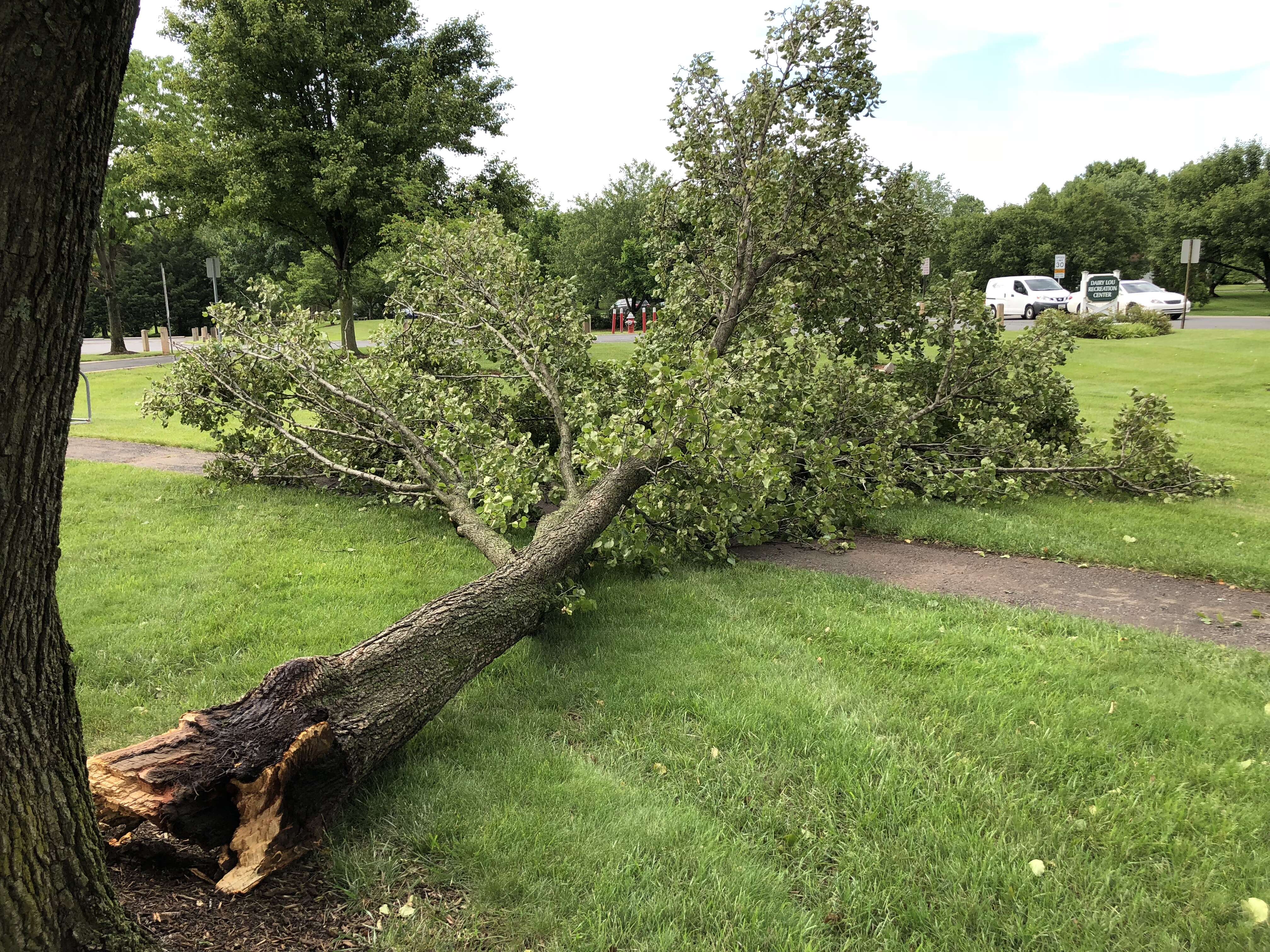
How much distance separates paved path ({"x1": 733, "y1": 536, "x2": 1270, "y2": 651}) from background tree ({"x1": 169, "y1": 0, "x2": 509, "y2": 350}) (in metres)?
14.3

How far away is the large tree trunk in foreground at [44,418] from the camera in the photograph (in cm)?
160

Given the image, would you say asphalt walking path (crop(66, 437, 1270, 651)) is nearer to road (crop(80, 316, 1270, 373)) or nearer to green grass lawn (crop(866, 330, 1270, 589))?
green grass lawn (crop(866, 330, 1270, 589))

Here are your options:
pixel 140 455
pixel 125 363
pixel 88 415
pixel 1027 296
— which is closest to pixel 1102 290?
pixel 1027 296

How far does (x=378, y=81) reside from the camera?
19.1m

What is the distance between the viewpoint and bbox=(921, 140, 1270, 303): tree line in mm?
38375

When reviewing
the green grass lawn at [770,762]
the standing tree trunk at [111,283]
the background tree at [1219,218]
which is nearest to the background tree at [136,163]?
the standing tree trunk at [111,283]

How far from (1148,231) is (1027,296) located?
76.0 feet

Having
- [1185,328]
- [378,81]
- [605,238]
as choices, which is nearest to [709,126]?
[378,81]

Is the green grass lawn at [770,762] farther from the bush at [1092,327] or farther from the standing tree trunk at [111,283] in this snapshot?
the standing tree trunk at [111,283]

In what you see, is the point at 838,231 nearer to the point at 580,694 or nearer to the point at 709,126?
the point at 709,126

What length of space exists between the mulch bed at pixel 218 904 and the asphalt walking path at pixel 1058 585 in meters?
4.01

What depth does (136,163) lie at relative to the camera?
829 inches

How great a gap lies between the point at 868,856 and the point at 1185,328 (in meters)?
26.5

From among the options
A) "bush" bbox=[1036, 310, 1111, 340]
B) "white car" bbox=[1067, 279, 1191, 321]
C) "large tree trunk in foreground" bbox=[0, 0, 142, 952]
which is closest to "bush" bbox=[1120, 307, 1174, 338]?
"bush" bbox=[1036, 310, 1111, 340]
